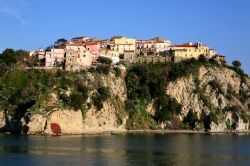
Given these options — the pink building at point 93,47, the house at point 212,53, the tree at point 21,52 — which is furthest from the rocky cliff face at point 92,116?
the house at point 212,53

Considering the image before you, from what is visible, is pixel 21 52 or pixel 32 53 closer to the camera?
pixel 21 52

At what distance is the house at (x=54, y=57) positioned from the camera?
99312 mm

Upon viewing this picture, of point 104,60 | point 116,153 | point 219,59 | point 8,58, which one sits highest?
point 219,59

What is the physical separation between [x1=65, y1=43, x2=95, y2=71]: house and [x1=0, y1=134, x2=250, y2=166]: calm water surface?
30.0 meters

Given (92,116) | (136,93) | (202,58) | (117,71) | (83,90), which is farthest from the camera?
(202,58)

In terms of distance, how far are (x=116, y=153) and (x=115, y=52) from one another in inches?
2458

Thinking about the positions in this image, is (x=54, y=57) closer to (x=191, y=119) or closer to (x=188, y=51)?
(x=191, y=119)

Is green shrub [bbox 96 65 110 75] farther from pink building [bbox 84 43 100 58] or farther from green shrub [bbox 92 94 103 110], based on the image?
pink building [bbox 84 43 100 58]

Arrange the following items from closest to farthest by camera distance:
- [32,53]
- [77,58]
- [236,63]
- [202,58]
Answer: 1. [77,58]
2. [202,58]
3. [32,53]
4. [236,63]

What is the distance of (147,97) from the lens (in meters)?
101

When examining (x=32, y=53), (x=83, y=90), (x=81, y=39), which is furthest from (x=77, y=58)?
(x=81, y=39)

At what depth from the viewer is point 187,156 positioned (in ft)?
180

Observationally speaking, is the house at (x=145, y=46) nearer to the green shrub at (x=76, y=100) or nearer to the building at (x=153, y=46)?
the building at (x=153, y=46)

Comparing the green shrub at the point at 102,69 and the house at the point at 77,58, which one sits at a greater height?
the house at the point at 77,58
